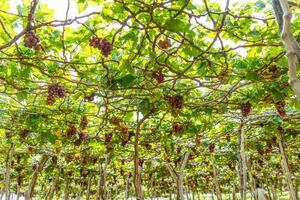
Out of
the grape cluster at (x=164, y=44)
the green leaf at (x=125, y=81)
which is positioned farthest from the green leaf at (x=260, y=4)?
the green leaf at (x=125, y=81)

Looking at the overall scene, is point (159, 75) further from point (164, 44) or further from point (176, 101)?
point (176, 101)

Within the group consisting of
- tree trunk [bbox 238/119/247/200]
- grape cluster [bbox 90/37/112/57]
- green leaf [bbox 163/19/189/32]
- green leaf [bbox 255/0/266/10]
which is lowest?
tree trunk [bbox 238/119/247/200]

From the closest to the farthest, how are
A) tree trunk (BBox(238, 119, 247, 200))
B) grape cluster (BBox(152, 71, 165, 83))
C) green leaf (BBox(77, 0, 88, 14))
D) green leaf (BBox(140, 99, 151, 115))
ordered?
1. green leaf (BBox(77, 0, 88, 14))
2. grape cluster (BBox(152, 71, 165, 83))
3. green leaf (BBox(140, 99, 151, 115))
4. tree trunk (BBox(238, 119, 247, 200))

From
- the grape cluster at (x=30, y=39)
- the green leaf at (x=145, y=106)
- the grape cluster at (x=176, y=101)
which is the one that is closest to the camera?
the grape cluster at (x=30, y=39)

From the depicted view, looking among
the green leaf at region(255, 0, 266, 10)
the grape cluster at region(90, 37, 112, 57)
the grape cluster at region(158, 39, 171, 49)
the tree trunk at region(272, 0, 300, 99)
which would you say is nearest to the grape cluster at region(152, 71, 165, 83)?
the grape cluster at region(158, 39, 171, 49)

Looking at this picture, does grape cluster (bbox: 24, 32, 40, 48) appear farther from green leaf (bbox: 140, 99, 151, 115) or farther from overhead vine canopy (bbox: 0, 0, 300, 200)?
green leaf (bbox: 140, 99, 151, 115)

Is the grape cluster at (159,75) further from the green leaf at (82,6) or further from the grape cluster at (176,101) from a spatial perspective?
the green leaf at (82,6)

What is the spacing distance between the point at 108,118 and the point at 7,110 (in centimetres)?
164

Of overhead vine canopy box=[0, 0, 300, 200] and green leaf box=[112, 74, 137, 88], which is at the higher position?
overhead vine canopy box=[0, 0, 300, 200]

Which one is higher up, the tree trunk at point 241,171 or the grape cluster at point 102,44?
the grape cluster at point 102,44

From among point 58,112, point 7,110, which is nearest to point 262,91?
point 58,112

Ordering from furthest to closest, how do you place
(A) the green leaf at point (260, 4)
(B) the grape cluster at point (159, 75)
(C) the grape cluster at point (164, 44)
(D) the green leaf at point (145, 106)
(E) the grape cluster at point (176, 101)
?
(D) the green leaf at point (145, 106), (E) the grape cluster at point (176, 101), (B) the grape cluster at point (159, 75), (C) the grape cluster at point (164, 44), (A) the green leaf at point (260, 4)

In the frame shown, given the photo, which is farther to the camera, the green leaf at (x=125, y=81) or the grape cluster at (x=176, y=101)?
the grape cluster at (x=176, y=101)

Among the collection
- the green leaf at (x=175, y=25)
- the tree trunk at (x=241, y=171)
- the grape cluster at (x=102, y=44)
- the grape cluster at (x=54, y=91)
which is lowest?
the tree trunk at (x=241, y=171)
